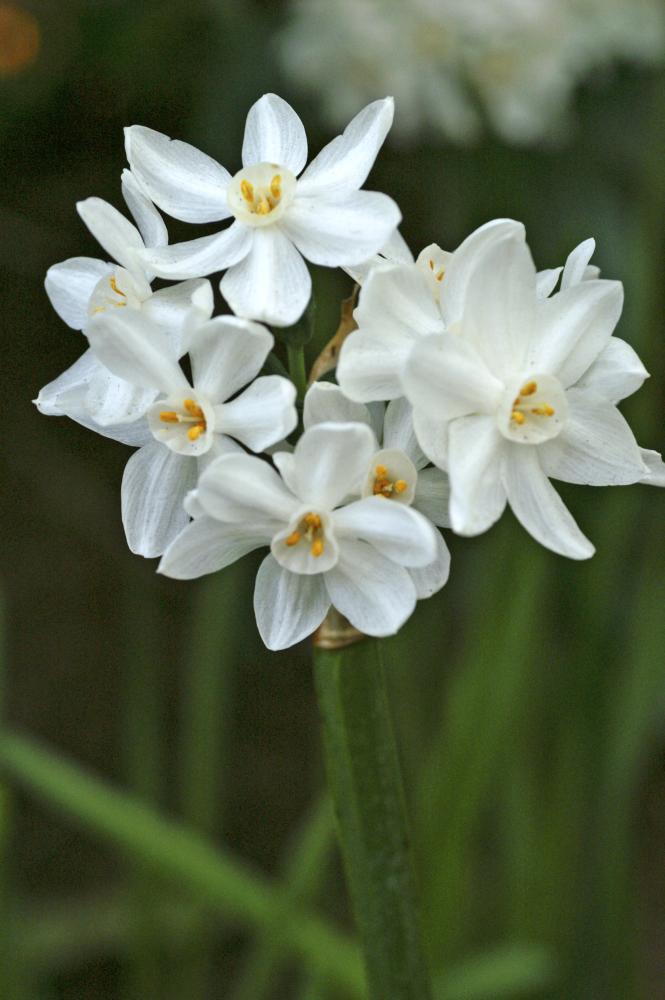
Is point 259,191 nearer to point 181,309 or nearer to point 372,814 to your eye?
point 181,309

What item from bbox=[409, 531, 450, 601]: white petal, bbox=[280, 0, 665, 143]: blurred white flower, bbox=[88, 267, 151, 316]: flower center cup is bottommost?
bbox=[409, 531, 450, 601]: white petal

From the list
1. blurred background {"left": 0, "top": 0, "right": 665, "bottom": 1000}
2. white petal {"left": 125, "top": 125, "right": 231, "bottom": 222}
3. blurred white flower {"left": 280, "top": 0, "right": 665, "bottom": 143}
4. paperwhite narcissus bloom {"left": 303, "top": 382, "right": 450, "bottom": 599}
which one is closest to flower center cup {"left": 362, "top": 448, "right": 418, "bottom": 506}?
paperwhite narcissus bloom {"left": 303, "top": 382, "right": 450, "bottom": 599}

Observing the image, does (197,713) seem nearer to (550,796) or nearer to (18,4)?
(550,796)

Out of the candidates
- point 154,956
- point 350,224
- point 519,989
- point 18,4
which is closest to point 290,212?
point 350,224

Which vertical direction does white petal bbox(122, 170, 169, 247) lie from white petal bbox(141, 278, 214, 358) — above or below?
above

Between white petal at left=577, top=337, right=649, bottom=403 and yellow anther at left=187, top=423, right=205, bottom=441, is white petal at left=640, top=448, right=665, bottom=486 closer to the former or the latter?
white petal at left=577, top=337, right=649, bottom=403

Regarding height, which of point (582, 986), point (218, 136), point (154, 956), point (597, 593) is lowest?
point (154, 956)

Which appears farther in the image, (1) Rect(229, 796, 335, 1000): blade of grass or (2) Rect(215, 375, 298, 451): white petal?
(1) Rect(229, 796, 335, 1000): blade of grass
